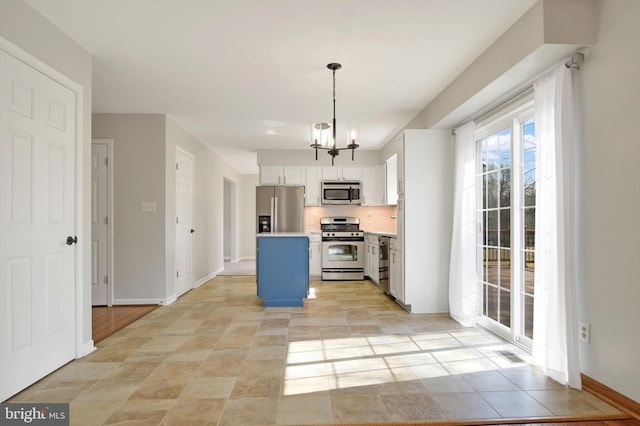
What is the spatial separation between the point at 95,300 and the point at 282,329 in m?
2.74

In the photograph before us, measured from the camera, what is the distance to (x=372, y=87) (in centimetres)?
413

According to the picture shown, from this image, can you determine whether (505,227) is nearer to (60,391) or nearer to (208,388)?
(208,388)

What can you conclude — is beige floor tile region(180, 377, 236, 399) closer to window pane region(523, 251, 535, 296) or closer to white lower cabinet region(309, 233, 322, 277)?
window pane region(523, 251, 535, 296)

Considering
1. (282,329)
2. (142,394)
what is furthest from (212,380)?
(282,329)

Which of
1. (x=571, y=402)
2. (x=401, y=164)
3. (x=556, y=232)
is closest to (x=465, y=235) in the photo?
(x=401, y=164)

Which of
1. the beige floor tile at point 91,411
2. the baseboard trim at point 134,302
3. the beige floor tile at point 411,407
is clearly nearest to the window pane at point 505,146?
the beige floor tile at point 411,407

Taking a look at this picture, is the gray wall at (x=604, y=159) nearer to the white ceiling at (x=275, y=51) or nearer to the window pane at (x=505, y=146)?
the white ceiling at (x=275, y=51)

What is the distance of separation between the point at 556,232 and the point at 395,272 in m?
2.61

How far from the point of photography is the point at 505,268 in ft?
11.8

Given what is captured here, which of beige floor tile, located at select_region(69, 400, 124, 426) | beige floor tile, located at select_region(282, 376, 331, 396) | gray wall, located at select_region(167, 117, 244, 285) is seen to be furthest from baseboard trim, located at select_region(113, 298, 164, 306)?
beige floor tile, located at select_region(282, 376, 331, 396)

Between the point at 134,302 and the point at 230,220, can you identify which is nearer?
the point at 134,302

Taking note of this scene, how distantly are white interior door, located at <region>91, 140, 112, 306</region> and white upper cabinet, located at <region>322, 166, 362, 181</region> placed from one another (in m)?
3.75

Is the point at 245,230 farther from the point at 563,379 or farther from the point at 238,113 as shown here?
the point at 563,379

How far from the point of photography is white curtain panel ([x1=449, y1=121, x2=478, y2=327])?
13.5 ft
